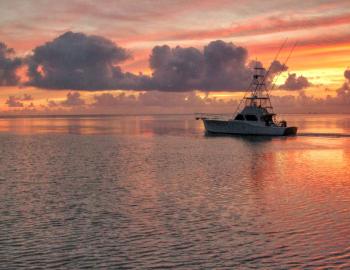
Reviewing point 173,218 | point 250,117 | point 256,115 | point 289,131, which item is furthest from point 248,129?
point 173,218

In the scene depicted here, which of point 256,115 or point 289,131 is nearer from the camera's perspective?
point 256,115

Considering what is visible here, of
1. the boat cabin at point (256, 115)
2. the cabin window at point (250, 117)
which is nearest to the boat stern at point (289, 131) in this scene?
the boat cabin at point (256, 115)

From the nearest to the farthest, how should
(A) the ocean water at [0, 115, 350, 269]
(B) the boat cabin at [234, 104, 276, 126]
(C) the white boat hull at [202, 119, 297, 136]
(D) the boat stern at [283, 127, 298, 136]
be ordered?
(A) the ocean water at [0, 115, 350, 269] < (B) the boat cabin at [234, 104, 276, 126] < (C) the white boat hull at [202, 119, 297, 136] < (D) the boat stern at [283, 127, 298, 136]

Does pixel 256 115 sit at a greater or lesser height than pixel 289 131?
greater

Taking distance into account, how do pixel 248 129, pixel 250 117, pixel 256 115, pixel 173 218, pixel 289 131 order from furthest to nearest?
pixel 289 131, pixel 248 129, pixel 250 117, pixel 256 115, pixel 173 218

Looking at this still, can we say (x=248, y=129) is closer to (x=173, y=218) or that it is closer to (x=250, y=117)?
(x=250, y=117)

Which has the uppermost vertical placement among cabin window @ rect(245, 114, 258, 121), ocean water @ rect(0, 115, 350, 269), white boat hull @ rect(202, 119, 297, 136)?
cabin window @ rect(245, 114, 258, 121)

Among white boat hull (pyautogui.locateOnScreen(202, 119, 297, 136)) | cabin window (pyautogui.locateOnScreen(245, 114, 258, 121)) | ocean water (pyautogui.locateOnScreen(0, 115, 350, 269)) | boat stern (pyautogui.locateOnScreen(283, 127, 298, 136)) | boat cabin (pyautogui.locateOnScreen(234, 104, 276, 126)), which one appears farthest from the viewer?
boat stern (pyautogui.locateOnScreen(283, 127, 298, 136))

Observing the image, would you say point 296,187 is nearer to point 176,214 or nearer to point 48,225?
point 176,214

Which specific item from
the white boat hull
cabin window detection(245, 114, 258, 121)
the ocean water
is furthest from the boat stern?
the ocean water

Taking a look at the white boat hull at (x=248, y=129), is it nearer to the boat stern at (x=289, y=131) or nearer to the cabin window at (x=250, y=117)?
the boat stern at (x=289, y=131)

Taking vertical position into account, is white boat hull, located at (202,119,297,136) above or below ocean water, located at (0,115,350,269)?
above

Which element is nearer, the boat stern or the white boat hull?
the white boat hull

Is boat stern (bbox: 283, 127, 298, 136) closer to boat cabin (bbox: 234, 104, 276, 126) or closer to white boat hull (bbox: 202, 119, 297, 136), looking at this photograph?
white boat hull (bbox: 202, 119, 297, 136)
